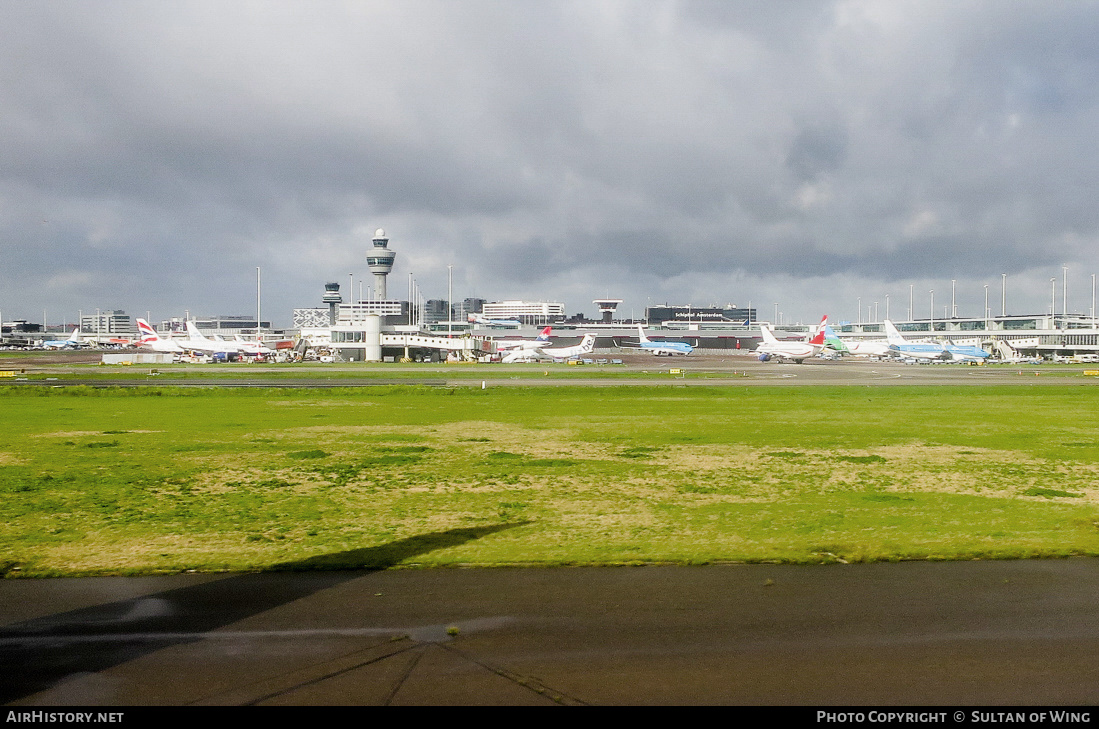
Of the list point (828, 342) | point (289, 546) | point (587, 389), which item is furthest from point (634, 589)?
point (828, 342)

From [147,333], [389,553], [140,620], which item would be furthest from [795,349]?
[140,620]

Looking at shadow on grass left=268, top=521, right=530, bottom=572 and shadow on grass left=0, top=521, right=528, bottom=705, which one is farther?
shadow on grass left=268, top=521, right=530, bottom=572

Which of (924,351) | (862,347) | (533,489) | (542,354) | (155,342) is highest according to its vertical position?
(155,342)

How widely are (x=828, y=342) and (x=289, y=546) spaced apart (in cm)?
16403

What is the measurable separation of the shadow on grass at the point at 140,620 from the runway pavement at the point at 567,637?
3 centimetres

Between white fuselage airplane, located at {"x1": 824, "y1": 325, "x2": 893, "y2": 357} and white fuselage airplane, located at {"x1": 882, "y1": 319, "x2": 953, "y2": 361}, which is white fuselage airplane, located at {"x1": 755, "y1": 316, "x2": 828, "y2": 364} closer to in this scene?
white fuselage airplane, located at {"x1": 882, "y1": 319, "x2": 953, "y2": 361}
